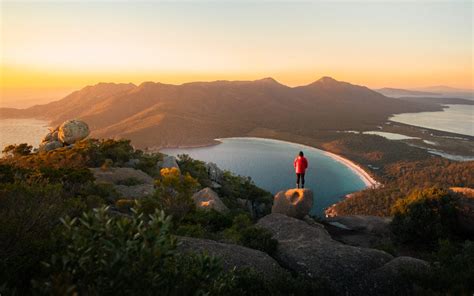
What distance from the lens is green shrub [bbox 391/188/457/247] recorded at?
18.1 meters

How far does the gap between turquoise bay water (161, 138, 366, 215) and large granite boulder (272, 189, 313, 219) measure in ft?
321

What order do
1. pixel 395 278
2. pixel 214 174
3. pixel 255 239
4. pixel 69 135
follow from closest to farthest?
pixel 395 278, pixel 255 239, pixel 69 135, pixel 214 174

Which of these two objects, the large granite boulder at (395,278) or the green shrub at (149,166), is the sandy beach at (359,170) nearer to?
the green shrub at (149,166)

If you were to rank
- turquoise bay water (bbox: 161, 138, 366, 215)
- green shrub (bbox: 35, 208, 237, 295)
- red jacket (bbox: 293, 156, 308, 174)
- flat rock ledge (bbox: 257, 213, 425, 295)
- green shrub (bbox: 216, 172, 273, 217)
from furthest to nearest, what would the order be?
turquoise bay water (bbox: 161, 138, 366, 215) → green shrub (bbox: 216, 172, 273, 217) → red jacket (bbox: 293, 156, 308, 174) → flat rock ledge (bbox: 257, 213, 425, 295) → green shrub (bbox: 35, 208, 237, 295)

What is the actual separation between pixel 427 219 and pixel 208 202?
1328 cm

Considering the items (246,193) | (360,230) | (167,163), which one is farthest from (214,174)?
(360,230)

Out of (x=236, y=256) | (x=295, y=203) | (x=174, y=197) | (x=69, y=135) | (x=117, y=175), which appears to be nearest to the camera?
(x=236, y=256)

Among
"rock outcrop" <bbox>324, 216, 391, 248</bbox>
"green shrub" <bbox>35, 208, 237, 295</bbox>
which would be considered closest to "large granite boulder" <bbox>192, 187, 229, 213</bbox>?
"rock outcrop" <bbox>324, 216, 391, 248</bbox>

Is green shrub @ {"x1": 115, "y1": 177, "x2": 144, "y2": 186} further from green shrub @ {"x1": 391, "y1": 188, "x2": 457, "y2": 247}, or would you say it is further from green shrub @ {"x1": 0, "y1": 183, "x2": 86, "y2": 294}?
green shrub @ {"x1": 391, "y1": 188, "x2": 457, "y2": 247}

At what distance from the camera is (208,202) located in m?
20.7

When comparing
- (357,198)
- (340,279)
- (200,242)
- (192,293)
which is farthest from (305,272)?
Answer: (357,198)

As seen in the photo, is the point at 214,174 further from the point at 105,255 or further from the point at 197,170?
the point at 105,255

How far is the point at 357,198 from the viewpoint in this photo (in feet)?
362

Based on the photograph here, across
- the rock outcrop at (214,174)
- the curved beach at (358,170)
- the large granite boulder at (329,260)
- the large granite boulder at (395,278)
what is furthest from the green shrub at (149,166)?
the curved beach at (358,170)
